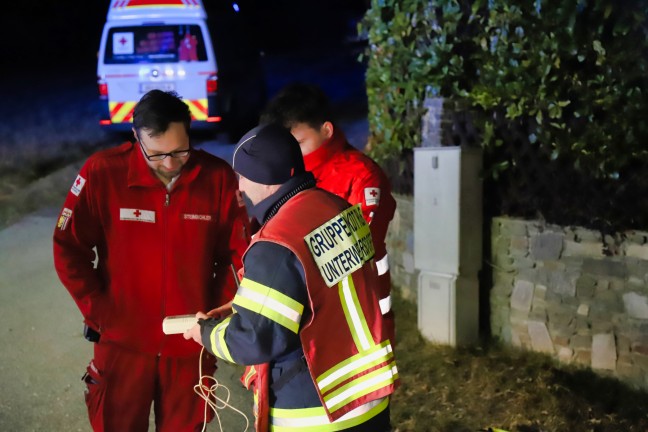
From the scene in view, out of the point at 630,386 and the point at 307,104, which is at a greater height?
the point at 307,104

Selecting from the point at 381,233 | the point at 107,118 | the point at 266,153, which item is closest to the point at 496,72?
the point at 381,233

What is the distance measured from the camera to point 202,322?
7.78 feet

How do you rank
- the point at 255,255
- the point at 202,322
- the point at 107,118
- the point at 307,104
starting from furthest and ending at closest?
the point at 107,118
the point at 307,104
the point at 202,322
the point at 255,255

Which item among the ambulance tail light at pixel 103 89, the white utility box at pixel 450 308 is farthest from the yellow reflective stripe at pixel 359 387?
the ambulance tail light at pixel 103 89

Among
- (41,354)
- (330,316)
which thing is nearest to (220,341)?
(330,316)

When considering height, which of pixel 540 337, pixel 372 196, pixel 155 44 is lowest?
pixel 540 337

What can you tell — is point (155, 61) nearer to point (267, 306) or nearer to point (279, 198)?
point (279, 198)

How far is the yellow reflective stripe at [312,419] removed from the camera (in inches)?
88.1

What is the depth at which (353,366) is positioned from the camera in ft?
7.25

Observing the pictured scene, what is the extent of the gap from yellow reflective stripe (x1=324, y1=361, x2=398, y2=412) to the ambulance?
834 cm

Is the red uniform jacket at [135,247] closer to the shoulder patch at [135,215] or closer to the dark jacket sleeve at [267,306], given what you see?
the shoulder patch at [135,215]

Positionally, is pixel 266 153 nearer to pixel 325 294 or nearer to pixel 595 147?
pixel 325 294

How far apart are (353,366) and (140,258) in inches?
45.5

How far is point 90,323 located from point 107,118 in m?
Answer: 7.87
